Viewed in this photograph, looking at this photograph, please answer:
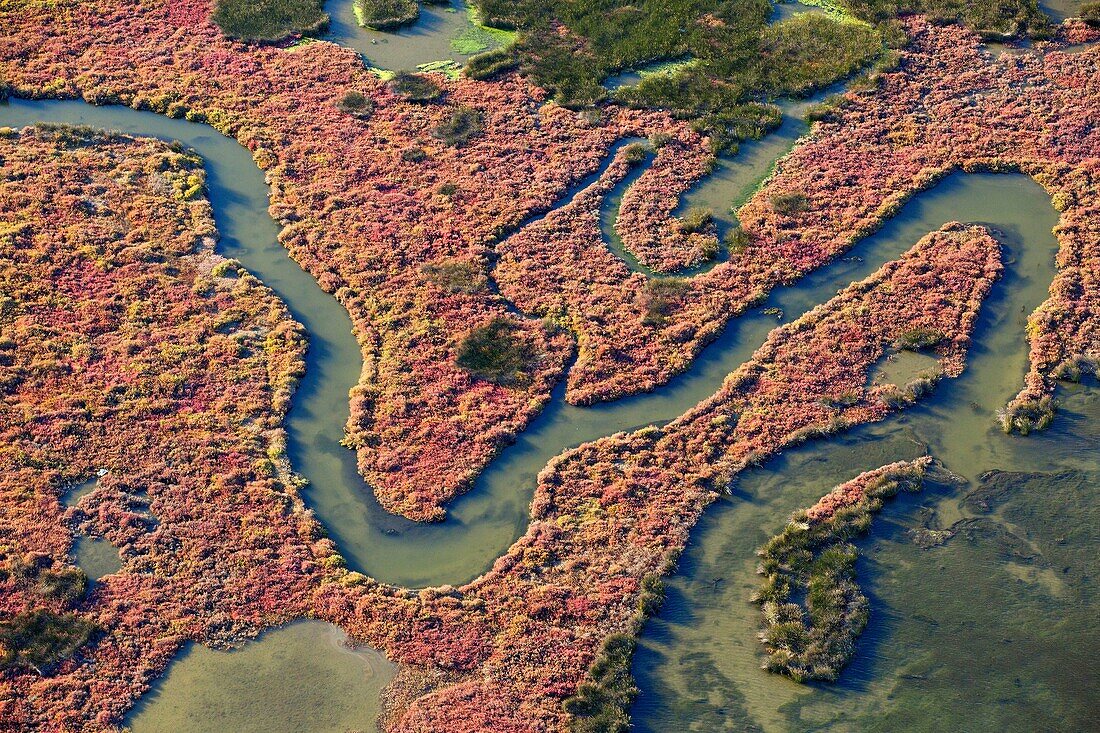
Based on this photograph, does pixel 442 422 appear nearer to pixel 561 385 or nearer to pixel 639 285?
pixel 561 385

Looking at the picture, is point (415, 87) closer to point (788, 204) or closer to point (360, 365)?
point (360, 365)

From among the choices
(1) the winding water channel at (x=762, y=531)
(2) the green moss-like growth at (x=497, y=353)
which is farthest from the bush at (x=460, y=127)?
(2) the green moss-like growth at (x=497, y=353)

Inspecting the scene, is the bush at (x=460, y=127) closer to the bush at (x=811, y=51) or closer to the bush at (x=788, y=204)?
the bush at (x=788, y=204)

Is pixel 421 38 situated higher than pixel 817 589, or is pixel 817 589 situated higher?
pixel 421 38

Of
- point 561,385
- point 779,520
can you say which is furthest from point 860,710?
point 561,385

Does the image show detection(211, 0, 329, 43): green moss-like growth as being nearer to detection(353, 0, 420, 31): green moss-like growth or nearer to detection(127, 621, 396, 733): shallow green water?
detection(353, 0, 420, 31): green moss-like growth

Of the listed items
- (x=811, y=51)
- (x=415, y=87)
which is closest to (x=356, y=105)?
(x=415, y=87)

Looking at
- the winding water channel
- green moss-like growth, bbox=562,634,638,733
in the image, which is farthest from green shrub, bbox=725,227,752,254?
green moss-like growth, bbox=562,634,638,733
